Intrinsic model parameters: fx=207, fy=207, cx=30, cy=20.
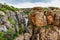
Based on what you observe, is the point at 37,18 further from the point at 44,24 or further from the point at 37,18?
the point at 44,24

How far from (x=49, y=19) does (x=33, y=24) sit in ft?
15.3

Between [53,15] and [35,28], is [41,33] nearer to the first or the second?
[35,28]

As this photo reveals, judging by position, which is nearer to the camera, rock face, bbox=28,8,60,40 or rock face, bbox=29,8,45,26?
rock face, bbox=28,8,60,40

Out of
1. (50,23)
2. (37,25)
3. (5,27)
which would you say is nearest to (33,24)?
(37,25)

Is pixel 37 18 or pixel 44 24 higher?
pixel 37 18

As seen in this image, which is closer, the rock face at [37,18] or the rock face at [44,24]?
the rock face at [44,24]

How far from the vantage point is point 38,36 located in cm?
4828

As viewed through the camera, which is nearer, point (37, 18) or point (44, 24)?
point (37, 18)

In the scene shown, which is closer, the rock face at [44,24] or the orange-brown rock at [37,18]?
the rock face at [44,24]

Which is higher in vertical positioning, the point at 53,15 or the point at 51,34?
the point at 53,15

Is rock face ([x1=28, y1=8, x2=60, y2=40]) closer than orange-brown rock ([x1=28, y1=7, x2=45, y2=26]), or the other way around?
rock face ([x1=28, y1=8, x2=60, y2=40])

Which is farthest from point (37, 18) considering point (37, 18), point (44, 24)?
point (44, 24)

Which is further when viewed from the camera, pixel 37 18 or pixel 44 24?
pixel 44 24

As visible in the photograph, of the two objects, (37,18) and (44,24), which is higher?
(37,18)
